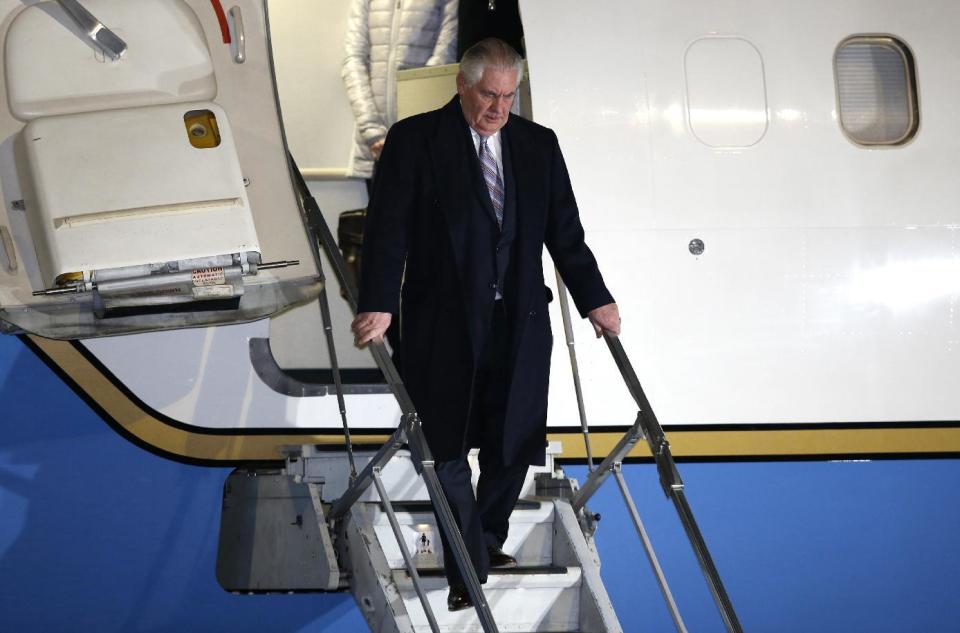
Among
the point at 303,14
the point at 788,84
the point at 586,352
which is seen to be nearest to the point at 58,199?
the point at 586,352

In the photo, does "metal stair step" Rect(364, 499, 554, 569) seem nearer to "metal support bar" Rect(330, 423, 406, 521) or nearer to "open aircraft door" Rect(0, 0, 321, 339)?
"metal support bar" Rect(330, 423, 406, 521)

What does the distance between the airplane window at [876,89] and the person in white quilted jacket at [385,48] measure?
5.67 feet

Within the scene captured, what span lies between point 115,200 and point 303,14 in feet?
12.3

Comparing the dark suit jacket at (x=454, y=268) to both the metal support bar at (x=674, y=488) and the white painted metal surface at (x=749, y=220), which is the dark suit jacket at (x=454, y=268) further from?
the white painted metal surface at (x=749, y=220)

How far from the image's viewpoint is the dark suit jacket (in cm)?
310

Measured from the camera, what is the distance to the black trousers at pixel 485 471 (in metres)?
3.16

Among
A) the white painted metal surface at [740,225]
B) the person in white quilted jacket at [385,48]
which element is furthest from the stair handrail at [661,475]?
the person in white quilted jacket at [385,48]

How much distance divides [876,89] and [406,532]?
8.82 ft

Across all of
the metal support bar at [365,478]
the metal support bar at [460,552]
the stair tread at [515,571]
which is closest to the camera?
the metal support bar at [460,552]

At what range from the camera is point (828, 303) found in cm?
431

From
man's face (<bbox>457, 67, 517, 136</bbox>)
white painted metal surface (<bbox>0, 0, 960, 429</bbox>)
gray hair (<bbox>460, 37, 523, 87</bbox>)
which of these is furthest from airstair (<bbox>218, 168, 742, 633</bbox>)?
gray hair (<bbox>460, 37, 523, 87</bbox>)

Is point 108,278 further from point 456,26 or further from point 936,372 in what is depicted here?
point 936,372

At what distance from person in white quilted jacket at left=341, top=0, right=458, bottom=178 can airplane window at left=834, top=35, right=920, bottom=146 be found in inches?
68.0

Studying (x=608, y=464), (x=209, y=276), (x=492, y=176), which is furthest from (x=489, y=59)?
(x=608, y=464)
